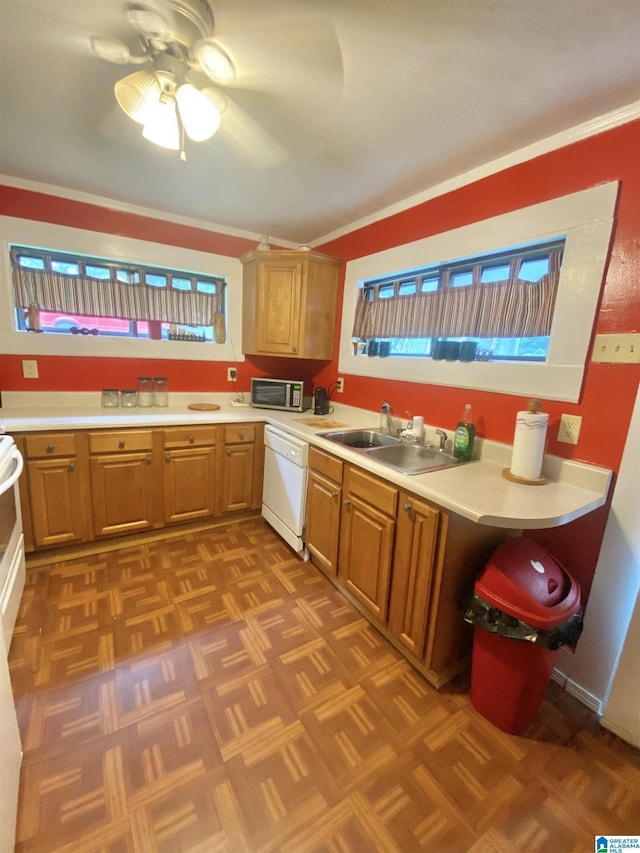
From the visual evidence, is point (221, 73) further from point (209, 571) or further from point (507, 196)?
point (209, 571)

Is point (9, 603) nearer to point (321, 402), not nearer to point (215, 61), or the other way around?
point (321, 402)

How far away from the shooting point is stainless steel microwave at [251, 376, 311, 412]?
292cm

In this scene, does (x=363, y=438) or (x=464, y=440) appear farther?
(x=363, y=438)

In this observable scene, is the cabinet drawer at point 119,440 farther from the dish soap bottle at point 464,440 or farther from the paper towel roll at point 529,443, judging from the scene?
the paper towel roll at point 529,443

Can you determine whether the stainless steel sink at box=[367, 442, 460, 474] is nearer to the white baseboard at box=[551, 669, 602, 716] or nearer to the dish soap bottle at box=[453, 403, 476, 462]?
the dish soap bottle at box=[453, 403, 476, 462]

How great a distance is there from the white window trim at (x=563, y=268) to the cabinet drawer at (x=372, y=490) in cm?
75

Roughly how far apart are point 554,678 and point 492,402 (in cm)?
130

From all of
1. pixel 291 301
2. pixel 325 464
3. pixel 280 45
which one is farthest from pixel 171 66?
pixel 325 464

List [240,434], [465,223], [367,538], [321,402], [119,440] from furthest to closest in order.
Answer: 1. [321,402]
2. [240,434]
3. [119,440]
4. [465,223]
5. [367,538]

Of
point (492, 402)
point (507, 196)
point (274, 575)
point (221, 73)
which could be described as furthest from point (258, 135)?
point (274, 575)

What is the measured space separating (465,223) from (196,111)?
1.38 metres

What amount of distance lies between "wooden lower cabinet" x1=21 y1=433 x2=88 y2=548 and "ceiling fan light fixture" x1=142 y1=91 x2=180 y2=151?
1.60 metres

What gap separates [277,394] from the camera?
9.70 ft

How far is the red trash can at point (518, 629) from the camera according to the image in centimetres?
122
